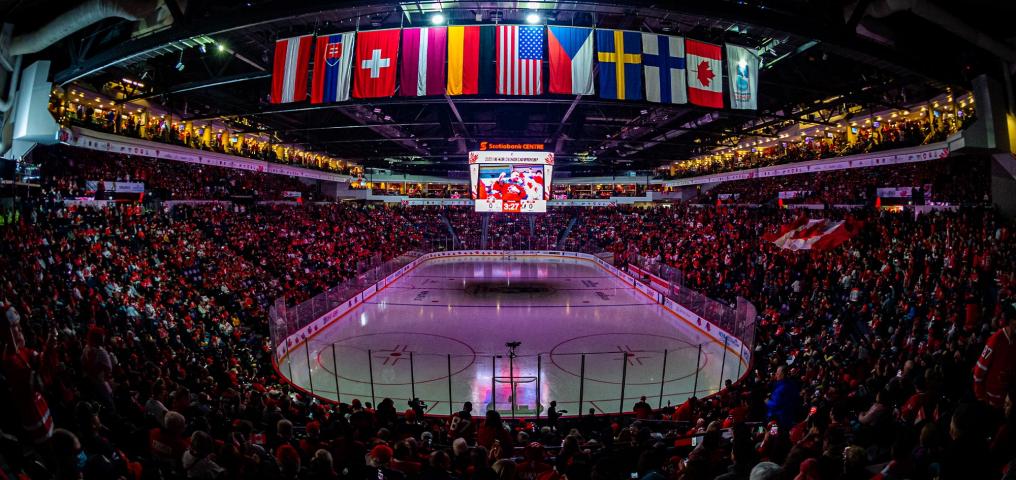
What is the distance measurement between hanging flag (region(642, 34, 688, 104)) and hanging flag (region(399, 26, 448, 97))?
14.0ft

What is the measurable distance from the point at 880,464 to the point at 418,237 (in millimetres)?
40062

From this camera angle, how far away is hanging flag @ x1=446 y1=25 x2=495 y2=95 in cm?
959

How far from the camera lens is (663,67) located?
9.82 metres

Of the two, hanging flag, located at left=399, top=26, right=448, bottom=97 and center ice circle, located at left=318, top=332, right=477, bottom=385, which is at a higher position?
hanging flag, located at left=399, top=26, right=448, bottom=97

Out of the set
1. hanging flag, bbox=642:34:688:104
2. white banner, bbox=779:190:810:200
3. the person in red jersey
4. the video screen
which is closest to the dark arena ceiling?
hanging flag, bbox=642:34:688:104

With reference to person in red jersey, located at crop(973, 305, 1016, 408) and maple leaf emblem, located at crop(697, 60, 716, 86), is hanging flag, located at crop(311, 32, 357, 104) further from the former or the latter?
person in red jersey, located at crop(973, 305, 1016, 408)

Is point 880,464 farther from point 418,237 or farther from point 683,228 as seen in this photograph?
point 418,237

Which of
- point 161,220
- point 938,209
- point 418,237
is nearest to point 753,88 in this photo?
point 938,209

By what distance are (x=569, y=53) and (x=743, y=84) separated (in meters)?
4.29

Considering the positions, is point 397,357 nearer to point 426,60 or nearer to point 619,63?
point 426,60

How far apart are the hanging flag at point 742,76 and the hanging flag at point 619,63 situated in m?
2.35

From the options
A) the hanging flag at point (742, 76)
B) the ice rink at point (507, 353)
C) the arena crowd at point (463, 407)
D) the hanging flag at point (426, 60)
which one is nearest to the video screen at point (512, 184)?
the ice rink at point (507, 353)

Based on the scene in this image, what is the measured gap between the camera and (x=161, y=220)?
1923cm

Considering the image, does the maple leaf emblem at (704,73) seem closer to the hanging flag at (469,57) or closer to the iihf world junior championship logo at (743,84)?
the iihf world junior championship logo at (743,84)
